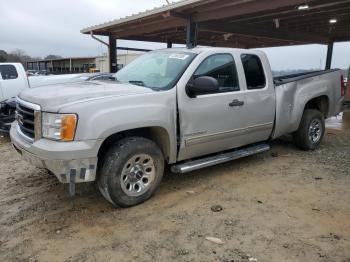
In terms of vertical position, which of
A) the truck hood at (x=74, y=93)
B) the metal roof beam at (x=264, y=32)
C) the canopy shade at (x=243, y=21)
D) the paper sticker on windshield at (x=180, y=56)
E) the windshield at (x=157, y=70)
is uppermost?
the canopy shade at (x=243, y=21)

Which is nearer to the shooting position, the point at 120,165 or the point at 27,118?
the point at 120,165

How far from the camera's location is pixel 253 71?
540cm

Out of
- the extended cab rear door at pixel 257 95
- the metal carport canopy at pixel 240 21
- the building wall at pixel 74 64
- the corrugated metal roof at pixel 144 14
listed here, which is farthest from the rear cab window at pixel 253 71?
the building wall at pixel 74 64

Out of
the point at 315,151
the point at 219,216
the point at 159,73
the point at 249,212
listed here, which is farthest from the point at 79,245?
the point at 315,151

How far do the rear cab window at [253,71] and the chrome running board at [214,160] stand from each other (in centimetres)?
97

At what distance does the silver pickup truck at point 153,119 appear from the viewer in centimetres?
354

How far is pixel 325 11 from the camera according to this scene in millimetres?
10055

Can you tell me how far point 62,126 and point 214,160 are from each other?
87.5 inches

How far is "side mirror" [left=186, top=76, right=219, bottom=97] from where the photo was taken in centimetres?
430

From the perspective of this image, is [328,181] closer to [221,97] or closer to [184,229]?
[221,97]

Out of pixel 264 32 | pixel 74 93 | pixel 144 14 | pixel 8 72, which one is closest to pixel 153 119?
pixel 74 93

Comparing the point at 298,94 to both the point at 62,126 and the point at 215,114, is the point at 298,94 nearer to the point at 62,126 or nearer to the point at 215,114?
the point at 215,114

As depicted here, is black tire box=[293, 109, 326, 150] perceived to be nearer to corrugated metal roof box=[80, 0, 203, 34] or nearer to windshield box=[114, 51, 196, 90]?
windshield box=[114, 51, 196, 90]

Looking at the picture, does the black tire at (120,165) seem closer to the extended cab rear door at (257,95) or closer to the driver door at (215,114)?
the driver door at (215,114)
